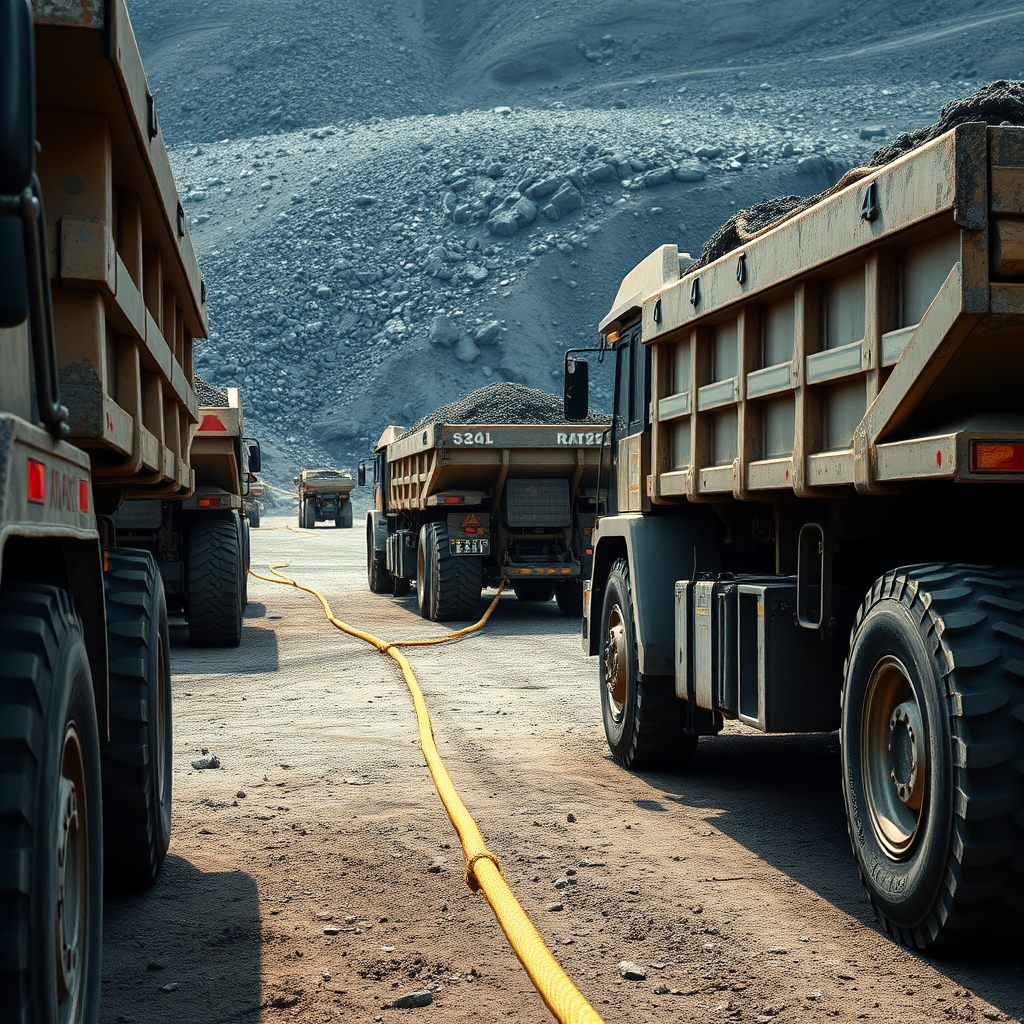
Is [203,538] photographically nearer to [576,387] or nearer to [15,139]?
[576,387]

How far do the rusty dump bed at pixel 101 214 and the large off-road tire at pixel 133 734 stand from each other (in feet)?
1.48

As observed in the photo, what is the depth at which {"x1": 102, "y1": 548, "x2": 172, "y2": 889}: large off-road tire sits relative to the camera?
4352 millimetres

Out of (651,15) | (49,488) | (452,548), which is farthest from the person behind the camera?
(651,15)

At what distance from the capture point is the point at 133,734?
14.4ft

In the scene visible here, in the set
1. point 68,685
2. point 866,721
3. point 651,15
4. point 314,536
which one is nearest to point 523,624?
point 866,721

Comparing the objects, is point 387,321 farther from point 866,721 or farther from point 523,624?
point 866,721

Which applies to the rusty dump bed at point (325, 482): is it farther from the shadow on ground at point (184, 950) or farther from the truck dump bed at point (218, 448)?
the shadow on ground at point (184, 950)

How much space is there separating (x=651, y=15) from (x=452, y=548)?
102401mm

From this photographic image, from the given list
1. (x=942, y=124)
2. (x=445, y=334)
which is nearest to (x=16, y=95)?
(x=942, y=124)

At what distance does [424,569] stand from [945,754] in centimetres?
1155

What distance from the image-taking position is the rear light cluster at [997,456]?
3.65m

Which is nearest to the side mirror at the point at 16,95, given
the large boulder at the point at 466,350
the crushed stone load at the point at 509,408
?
the crushed stone load at the point at 509,408

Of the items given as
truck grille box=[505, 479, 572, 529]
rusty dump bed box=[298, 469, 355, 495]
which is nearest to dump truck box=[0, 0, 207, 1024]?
truck grille box=[505, 479, 572, 529]

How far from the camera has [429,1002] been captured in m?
3.68
